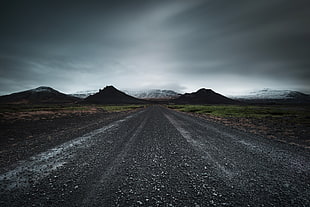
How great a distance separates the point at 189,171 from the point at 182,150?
7.46 feet

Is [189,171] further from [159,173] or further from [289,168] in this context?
[289,168]

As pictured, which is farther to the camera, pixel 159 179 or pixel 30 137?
pixel 30 137

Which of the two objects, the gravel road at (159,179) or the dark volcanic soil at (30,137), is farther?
the dark volcanic soil at (30,137)

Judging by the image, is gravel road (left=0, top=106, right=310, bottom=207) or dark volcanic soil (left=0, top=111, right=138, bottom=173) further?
dark volcanic soil (left=0, top=111, right=138, bottom=173)

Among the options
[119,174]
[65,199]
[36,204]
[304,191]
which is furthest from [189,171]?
[36,204]

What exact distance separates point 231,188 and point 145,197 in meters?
2.54

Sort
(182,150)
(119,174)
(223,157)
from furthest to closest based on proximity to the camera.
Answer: (182,150), (223,157), (119,174)

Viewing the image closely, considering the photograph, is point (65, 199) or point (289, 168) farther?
point (289, 168)

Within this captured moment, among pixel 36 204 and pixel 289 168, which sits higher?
pixel 36 204

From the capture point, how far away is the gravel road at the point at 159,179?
3197mm

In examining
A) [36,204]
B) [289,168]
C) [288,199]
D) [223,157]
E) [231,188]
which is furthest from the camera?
[223,157]

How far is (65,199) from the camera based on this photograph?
3.19 m

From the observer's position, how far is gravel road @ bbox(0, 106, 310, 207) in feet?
10.5

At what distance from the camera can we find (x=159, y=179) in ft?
13.8
